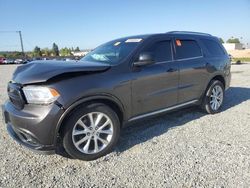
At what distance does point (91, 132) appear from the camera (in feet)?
11.7

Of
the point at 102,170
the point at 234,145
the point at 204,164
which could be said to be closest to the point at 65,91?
the point at 102,170

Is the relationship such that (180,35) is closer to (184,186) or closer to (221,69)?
(221,69)

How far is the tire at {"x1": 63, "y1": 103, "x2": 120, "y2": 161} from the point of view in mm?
3355

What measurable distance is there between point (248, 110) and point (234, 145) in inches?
99.0

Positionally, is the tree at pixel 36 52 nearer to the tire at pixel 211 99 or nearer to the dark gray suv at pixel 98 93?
the tire at pixel 211 99

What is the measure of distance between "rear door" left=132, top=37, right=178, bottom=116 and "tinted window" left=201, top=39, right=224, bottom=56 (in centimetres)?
140

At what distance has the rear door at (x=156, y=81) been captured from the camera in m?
4.04

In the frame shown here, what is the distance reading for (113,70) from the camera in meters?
3.74

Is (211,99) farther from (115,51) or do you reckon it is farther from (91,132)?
(91,132)

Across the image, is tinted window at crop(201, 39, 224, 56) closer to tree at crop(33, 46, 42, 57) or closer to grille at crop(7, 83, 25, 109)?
grille at crop(7, 83, 25, 109)

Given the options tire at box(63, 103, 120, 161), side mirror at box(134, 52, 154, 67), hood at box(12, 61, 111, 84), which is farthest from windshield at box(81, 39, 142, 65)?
tire at box(63, 103, 120, 161)

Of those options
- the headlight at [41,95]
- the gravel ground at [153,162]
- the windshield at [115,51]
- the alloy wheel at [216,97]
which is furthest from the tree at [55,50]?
the headlight at [41,95]

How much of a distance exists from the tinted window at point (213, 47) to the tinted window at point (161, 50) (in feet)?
4.54

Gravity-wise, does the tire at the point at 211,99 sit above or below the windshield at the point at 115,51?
below
